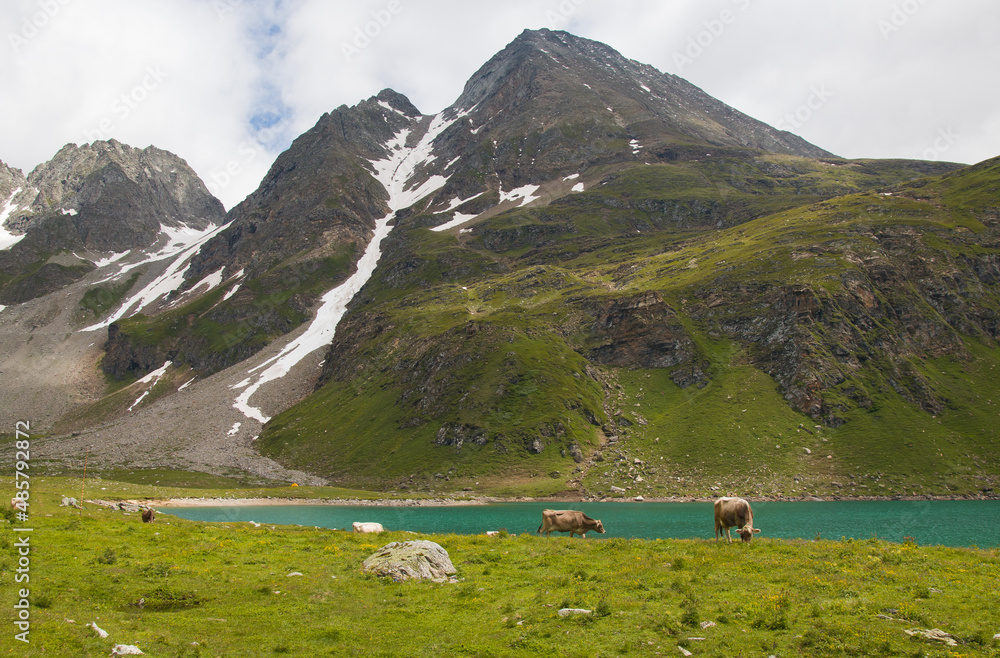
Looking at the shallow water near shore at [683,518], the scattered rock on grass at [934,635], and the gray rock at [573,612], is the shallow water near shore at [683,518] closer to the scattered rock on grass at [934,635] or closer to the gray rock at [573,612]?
the gray rock at [573,612]

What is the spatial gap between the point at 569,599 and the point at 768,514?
62680 mm

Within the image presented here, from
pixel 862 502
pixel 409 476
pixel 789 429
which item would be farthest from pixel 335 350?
pixel 862 502

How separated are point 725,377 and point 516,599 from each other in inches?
4449

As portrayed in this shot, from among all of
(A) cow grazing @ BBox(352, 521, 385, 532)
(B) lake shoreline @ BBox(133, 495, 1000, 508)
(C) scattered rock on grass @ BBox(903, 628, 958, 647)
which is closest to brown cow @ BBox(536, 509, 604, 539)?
(A) cow grazing @ BBox(352, 521, 385, 532)

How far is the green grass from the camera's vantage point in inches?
541

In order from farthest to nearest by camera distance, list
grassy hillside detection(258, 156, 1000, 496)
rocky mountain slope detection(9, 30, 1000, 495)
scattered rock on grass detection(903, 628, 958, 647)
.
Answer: rocky mountain slope detection(9, 30, 1000, 495)
grassy hillside detection(258, 156, 1000, 496)
scattered rock on grass detection(903, 628, 958, 647)

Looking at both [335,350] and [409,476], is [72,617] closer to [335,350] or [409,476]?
[409,476]

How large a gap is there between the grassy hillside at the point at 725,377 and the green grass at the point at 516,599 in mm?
74070

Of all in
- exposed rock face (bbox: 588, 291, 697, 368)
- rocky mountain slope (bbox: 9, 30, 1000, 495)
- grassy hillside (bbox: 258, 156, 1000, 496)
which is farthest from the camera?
exposed rock face (bbox: 588, 291, 697, 368)

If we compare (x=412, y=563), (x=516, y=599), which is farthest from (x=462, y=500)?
(x=516, y=599)

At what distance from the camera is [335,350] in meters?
184

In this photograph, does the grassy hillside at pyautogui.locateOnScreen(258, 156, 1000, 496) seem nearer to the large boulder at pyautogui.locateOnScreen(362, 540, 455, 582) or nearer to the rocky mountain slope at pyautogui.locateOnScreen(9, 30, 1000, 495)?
the rocky mountain slope at pyautogui.locateOnScreen(9, 30, 1000, 495)

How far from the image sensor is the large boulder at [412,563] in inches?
845

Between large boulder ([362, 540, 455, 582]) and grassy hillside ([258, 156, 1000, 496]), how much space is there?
75.1m
